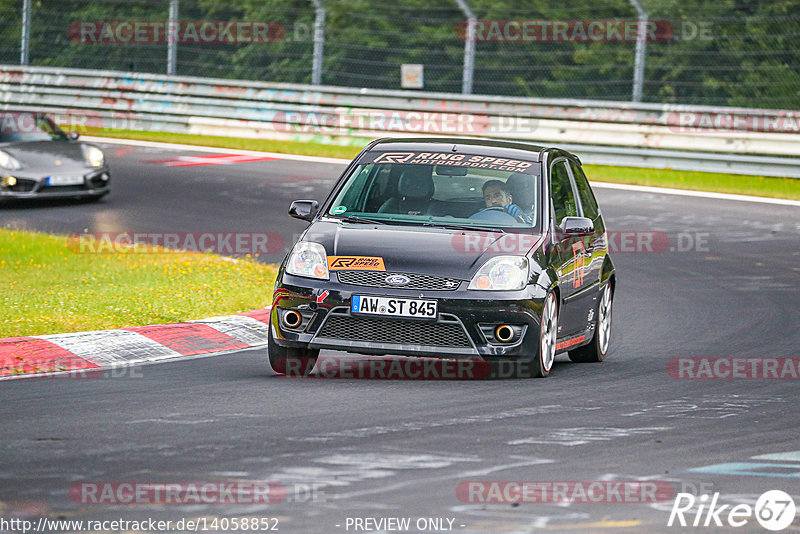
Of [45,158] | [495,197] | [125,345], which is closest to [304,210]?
[495,197]

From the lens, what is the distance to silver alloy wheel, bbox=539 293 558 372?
8.65 m

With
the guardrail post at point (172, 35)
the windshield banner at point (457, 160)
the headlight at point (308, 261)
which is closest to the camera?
the headlight at point (308, 261)

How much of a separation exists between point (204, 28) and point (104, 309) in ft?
68.3

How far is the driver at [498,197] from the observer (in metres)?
9.34

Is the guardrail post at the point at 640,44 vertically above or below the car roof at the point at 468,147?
above

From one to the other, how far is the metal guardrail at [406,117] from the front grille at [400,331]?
12.8 meters

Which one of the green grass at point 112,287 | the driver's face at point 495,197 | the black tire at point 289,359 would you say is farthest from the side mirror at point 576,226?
the green grass at point 112,287

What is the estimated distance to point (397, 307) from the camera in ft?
27.2

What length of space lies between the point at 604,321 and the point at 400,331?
240 cm

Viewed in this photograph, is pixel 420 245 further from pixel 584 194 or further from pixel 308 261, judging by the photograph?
pixel 584 194

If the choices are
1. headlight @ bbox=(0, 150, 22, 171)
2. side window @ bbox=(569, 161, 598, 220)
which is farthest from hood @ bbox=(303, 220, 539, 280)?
headlight @ bbox=(0, 150, 22, 171)

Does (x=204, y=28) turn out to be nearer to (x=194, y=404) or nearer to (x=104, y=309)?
(x=104, y=309)

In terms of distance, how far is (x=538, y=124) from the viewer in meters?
22.4

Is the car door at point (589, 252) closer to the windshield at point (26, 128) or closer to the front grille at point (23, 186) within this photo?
the front grille at point (23, 186)
